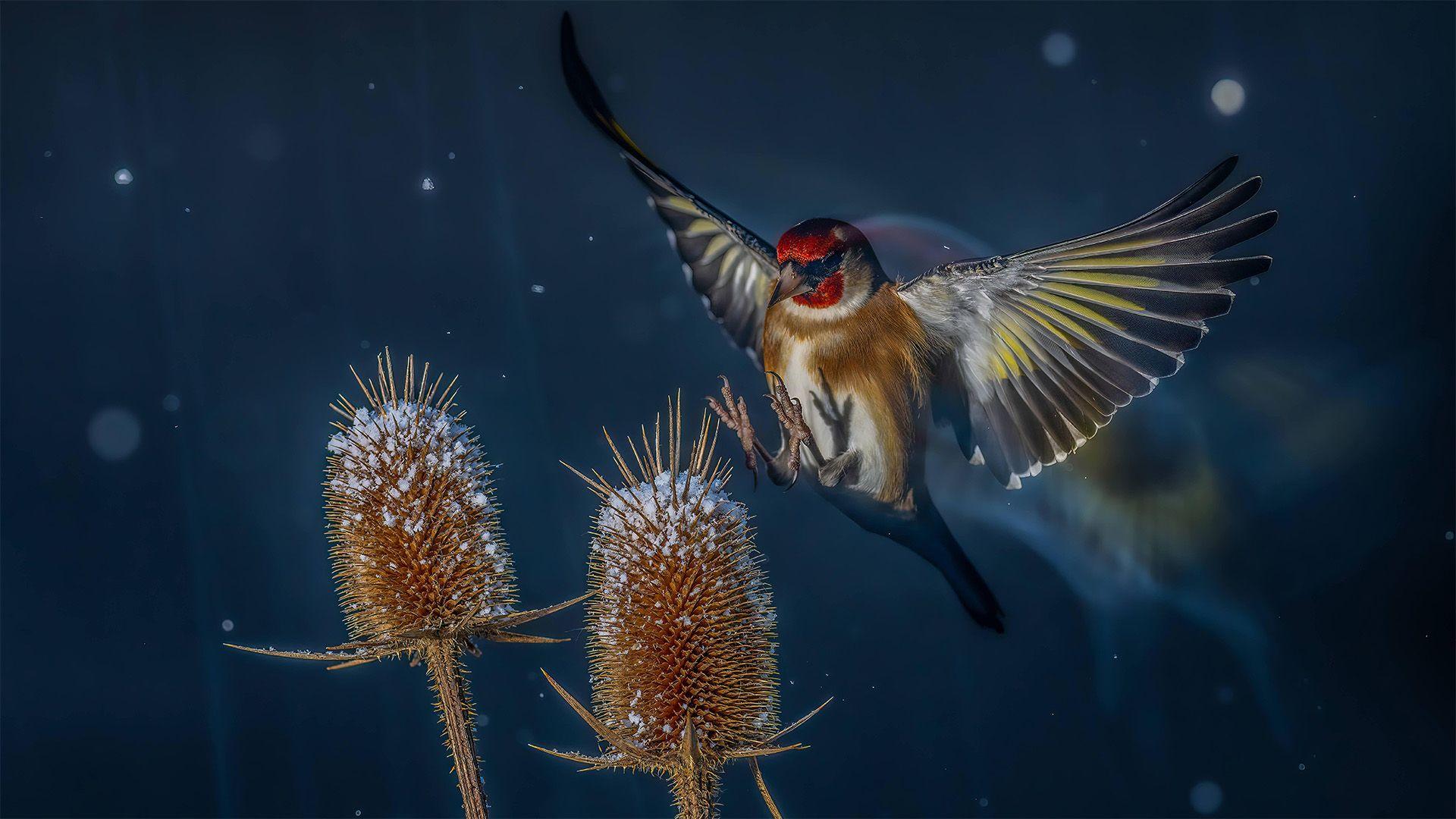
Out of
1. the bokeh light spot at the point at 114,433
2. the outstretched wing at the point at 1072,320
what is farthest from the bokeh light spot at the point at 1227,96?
the bokeh light spot at the point at 114,433

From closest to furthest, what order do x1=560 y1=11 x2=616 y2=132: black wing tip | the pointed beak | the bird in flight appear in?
1. the bird in flight
2. the pointed beak
3. x1=560 y1=11 x2=616 y2=132: black wing tip

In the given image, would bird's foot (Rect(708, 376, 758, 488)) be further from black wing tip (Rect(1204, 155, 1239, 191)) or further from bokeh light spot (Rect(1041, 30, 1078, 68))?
bokeh light spot (Rect(1041, 30, 1078, 68))

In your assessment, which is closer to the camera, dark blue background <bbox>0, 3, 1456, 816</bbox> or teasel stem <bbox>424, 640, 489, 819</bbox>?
teasel stem <bbox>424, 640, 489, 819</bbox>

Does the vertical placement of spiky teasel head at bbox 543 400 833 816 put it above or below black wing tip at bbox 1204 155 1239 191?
below

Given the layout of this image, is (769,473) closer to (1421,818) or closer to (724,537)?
(724,537)

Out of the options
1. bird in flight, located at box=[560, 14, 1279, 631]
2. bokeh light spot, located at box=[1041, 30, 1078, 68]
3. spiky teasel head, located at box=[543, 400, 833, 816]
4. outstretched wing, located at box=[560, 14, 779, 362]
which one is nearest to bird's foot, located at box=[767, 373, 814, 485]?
bird in flight, located at box=[560, 14, 1279, 631]

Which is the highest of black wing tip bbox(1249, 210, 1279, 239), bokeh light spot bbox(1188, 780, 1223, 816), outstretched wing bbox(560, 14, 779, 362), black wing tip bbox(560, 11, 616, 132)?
black wing tip bbox(560, 11, 616, 132)

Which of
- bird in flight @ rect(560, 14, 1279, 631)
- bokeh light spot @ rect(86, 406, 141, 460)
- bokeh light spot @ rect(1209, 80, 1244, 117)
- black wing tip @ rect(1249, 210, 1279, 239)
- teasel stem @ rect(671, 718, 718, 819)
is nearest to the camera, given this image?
teasel stem @ rect(671, 718, 718, 819)

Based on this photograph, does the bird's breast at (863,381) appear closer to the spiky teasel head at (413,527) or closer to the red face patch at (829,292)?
the red face patch at (829,292)
